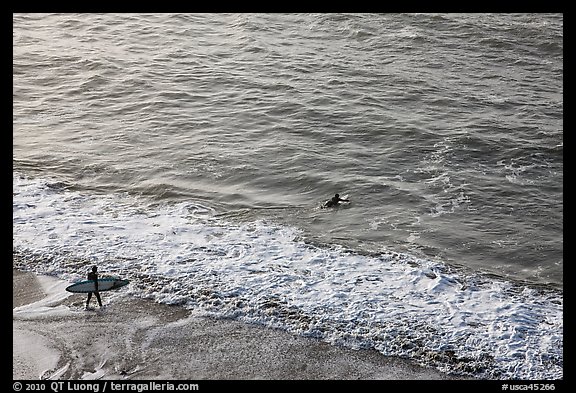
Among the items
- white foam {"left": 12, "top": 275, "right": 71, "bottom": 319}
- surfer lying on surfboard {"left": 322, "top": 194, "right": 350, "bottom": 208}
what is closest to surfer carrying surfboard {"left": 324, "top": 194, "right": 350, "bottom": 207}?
surfer lying on surfboard {"left": 322, "top": 194, "right": 350, "bottom": 208}

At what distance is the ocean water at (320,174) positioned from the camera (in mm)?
14859

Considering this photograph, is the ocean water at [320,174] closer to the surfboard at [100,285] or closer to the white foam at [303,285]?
the white foam at [303,285]

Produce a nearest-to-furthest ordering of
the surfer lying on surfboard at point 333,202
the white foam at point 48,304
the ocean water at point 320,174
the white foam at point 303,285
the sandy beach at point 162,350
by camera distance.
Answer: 1. the sandy beach at point 162,350
2. the white foam at point 303,285
3. the white foam at point 48,304
4. the ocean water at point 320,174
5. the surfer lying on surfboard at point 333,202

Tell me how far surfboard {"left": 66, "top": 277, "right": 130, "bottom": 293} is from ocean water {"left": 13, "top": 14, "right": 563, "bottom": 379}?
1.39 feet

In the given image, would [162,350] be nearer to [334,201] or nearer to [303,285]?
[303,285]

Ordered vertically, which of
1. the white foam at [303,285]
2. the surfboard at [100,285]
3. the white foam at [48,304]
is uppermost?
the surfboard at [100,285]

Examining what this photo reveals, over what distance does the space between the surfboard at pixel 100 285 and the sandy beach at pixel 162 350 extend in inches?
11.3

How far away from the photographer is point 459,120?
26.1 metres

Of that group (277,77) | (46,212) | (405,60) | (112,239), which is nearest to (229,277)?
(112,239)

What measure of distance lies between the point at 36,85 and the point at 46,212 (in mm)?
14470

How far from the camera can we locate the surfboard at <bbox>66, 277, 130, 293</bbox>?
14.6 m

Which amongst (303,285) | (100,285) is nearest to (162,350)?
(100,285)

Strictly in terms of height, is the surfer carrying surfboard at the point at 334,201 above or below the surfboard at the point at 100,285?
below

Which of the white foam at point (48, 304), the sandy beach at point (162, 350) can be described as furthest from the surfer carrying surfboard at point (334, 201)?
the white foam at point (48, 304)
